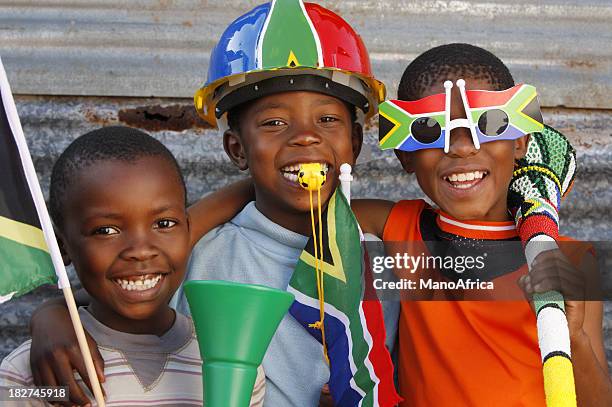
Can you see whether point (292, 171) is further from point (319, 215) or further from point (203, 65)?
point (203, 65)

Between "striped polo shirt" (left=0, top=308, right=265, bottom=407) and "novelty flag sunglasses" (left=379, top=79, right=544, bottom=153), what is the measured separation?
31.7 inches

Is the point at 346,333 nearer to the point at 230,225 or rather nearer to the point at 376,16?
the point at 230,225

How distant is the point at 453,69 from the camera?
262 cm

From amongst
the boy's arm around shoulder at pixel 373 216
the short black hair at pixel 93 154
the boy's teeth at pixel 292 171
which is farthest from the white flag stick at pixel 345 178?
the short black hair at pixel 93 154

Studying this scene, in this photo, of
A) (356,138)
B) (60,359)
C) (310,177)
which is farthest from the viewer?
(356,138)

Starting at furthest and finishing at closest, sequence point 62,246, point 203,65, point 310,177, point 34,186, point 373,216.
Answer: point 203,65, point 373,216, point 310,177, point 62,246, point 34,186

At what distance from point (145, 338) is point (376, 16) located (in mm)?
1936

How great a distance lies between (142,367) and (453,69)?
1.17 meters

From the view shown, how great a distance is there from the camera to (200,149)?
378cm

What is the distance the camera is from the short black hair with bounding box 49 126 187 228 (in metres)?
2.35

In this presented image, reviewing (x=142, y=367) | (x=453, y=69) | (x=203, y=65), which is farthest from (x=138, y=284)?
(x=203, y=65)

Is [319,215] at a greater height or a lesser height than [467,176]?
lesser

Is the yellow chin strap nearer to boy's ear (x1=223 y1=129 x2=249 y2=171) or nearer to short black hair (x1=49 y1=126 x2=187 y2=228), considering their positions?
boy's ear (x1=223 y1=129 x2=249 y2=171)

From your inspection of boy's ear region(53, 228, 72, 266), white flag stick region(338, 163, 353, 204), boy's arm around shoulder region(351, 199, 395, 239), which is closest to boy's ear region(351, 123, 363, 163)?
boy's arm around shoulder region(351, 199, 395, 239)
